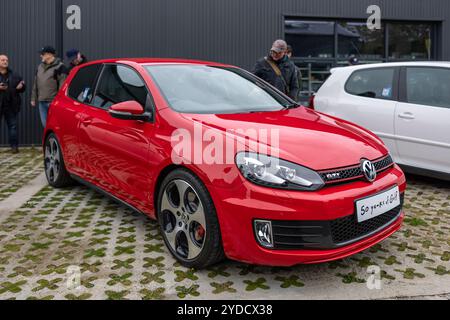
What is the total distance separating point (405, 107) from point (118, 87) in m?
3.20

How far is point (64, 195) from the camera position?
16.5ft

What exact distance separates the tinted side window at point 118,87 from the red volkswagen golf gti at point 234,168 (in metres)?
0.01

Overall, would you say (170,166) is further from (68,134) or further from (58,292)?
(68,134)

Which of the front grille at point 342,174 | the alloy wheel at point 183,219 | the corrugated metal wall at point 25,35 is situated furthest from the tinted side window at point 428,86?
the corrugated metal wall at point 25,35

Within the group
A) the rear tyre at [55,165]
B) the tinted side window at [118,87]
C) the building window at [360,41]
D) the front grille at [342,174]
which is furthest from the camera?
the building window at [360,41]

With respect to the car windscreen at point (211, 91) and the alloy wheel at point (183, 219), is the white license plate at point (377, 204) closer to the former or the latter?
the alloy wheel at point (183, 219)

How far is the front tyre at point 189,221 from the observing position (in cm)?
277

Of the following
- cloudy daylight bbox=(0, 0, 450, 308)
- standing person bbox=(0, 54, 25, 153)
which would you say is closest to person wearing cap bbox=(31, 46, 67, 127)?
standing person bbox=(0, 54, 25, 153)

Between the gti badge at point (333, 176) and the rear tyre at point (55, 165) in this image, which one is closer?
the gti badge at point (333, 176)

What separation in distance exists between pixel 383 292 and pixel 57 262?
218 cm

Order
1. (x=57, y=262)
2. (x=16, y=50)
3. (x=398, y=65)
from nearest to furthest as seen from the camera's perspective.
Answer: (x=57, y=262), (x=398, y=65), (x=16, y=50)

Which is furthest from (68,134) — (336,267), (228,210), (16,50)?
(16,50)

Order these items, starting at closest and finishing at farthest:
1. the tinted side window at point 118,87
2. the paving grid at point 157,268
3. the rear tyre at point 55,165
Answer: the paving grid at point 157,268
the tinted side window at point 118,87
the rear tyre at point 55,165

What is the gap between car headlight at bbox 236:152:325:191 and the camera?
256cm
